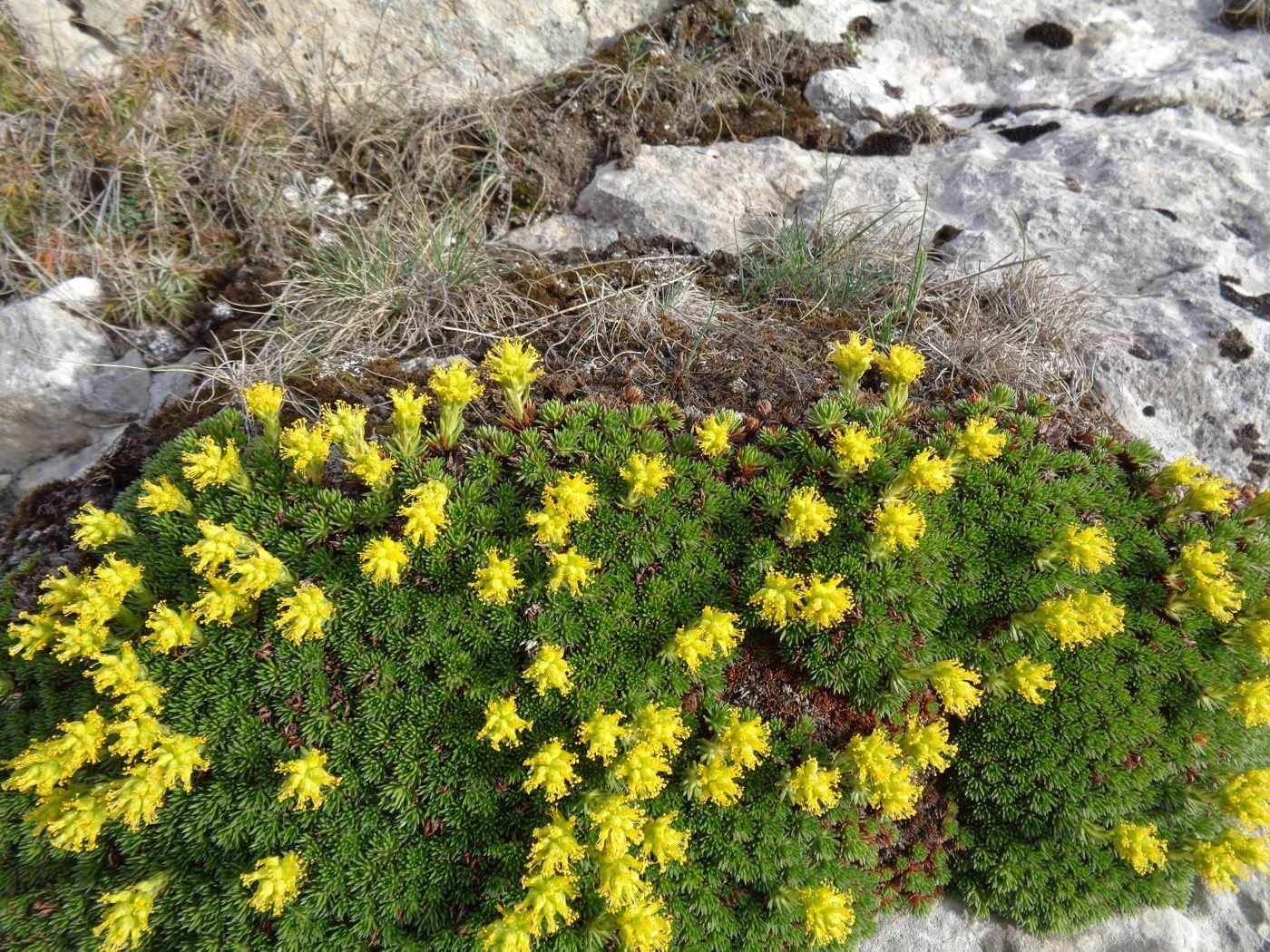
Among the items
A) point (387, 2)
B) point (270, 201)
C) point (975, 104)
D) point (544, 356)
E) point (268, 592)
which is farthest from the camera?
point (975, 104)

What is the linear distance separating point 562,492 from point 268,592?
1.52 metres

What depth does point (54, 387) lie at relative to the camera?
4949 mm

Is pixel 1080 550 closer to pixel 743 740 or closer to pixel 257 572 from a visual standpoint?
pixel 743 740

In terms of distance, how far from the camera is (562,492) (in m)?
3.43

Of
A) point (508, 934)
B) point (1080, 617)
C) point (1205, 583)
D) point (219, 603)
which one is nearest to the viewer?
point (508, 934)

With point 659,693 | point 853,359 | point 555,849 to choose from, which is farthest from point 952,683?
point 555,849

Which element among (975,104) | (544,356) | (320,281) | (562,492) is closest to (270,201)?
(320,281)

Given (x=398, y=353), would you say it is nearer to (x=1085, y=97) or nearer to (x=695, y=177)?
(x=695, y=177)

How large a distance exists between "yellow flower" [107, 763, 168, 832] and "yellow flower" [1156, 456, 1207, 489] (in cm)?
538

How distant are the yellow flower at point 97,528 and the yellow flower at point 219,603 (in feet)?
2.09

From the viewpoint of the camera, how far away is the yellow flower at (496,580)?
3316 millimetres

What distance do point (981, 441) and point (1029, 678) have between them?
1249 millimetres

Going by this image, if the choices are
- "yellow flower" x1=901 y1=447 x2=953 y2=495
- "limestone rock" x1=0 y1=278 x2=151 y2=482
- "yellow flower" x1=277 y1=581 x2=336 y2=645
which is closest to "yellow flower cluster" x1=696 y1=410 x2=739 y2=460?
"yellow flower" x1=901 y1=447 x2=953 y2=495

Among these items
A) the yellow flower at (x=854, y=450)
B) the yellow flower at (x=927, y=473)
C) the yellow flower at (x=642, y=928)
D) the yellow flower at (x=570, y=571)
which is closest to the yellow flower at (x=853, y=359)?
the yellow flower at (x=854, y=450)
